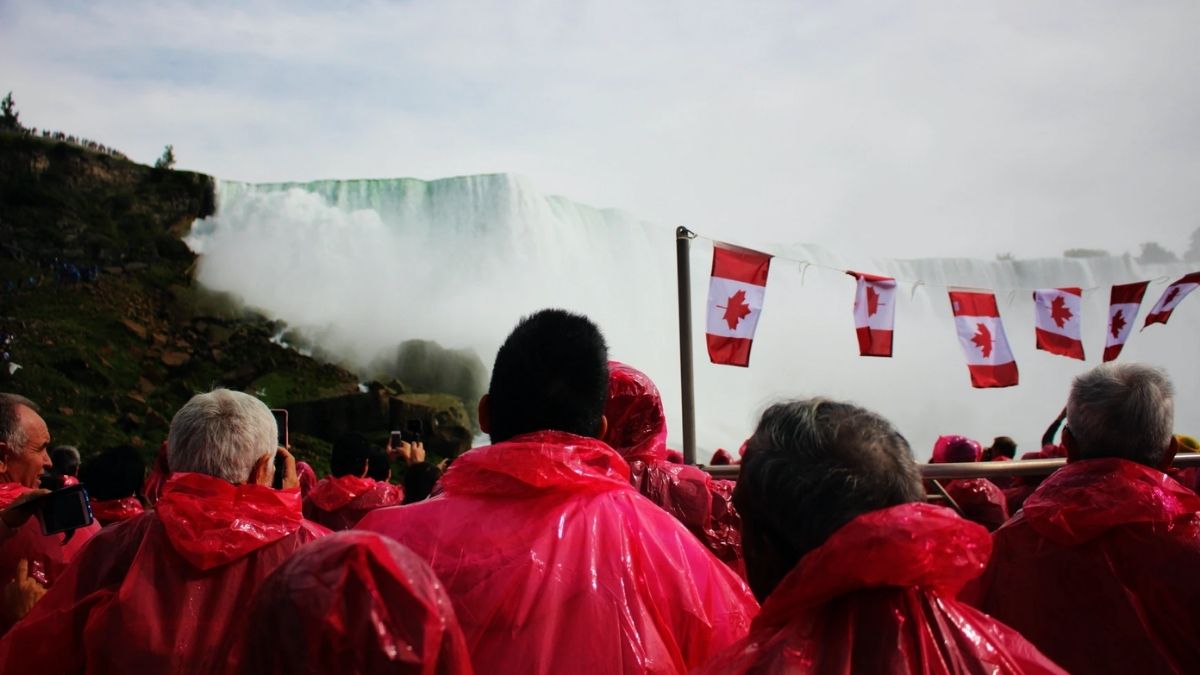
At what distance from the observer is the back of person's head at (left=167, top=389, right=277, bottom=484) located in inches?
87.0

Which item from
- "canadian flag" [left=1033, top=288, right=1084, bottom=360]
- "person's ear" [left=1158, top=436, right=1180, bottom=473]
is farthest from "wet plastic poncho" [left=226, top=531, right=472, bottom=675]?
"canadian flag" [left=1033, top=288, right=1084, bottom=360]

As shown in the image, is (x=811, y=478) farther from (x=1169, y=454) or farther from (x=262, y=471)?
(x=1169, y=454)

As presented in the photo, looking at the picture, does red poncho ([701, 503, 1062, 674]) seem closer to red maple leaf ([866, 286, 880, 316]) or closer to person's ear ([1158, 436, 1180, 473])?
person's ear ([1158, 436, 1180, 473])

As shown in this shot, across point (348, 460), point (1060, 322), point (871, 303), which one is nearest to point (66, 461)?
point (348, 460)

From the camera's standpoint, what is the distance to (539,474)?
1.76m

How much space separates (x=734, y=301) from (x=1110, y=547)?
4.69m

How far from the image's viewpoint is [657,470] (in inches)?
109

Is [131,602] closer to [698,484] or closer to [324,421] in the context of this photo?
[698,484]

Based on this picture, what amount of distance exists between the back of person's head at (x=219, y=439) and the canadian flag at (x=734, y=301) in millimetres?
4789

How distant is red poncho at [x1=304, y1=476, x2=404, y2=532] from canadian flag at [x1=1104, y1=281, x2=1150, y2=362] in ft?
23.8

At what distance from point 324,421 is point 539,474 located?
769 inches

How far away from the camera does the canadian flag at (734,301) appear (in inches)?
270

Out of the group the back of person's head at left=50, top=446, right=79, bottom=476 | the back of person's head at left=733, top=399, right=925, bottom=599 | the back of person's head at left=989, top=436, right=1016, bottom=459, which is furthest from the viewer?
the back of person's head at left=50, top=446, right=79, bottom=476

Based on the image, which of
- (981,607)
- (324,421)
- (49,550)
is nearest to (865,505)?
(981,607)
